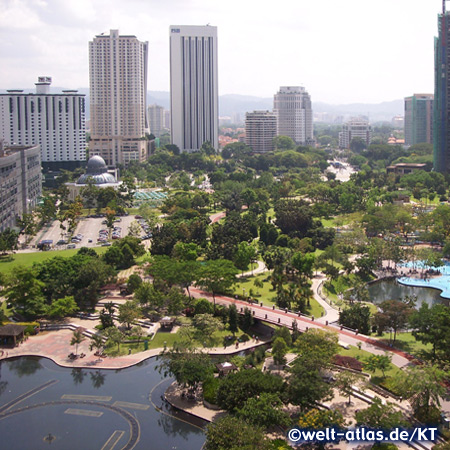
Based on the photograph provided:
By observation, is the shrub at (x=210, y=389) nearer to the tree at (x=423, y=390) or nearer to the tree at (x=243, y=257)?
the tree at (x=423, y=390)

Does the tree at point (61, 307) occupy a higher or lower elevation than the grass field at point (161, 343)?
higher

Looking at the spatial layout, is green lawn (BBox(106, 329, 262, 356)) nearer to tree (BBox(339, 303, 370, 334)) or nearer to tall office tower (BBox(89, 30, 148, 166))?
tree (BBox(339, 303, 370, 334))

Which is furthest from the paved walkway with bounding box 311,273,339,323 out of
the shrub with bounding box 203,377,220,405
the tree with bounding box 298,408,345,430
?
the tree with bounding box 298,408,345,430

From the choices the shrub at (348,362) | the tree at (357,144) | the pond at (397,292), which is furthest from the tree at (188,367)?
the tree at (357,144)

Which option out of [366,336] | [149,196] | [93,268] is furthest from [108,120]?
[366,336]

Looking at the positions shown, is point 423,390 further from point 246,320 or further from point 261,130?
point 261,130

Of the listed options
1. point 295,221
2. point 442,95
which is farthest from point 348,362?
point 442,95

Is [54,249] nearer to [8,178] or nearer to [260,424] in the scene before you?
[8,178]
